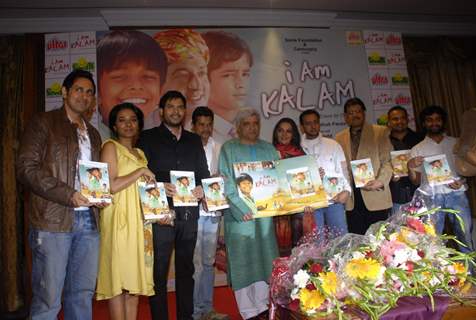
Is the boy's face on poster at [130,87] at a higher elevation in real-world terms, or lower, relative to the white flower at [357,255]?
higher

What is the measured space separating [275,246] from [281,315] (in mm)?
1640

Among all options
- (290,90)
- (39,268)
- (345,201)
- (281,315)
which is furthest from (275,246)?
(290,90)

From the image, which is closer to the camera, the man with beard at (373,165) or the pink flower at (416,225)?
the pink flower at (416,225)

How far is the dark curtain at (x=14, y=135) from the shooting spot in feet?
15.7

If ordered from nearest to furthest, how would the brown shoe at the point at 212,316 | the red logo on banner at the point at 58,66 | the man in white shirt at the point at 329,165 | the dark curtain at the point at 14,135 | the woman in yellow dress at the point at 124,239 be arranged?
the woman in yellow dress at the point at 124,239 → the brown shoe at the point at 212,316 → the man in white shirt at the point at 329,165 → the dark curtain at the point at 14,135 → the red logo on banner at the point at 58,66

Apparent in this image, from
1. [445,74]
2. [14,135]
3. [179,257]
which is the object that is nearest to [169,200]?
[179,257]

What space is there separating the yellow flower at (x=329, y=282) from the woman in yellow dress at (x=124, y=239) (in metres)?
1.42

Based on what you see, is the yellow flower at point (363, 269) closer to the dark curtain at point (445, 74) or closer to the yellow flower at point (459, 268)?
the yellow flower at point (459, 268)

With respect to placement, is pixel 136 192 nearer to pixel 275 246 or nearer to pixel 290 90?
pixel 275 246

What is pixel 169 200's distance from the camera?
304 cm

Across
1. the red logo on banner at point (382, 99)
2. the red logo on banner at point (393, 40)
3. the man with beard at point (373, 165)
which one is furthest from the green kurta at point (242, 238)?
the red logo on banner at point (393, 40)

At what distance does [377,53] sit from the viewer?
5637 mm

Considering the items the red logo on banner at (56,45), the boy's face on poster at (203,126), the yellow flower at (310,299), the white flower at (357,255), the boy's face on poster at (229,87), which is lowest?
the yellow flower at (310,299)

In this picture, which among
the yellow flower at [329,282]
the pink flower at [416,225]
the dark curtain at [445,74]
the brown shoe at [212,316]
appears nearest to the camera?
the yellow flower at [329,282]
